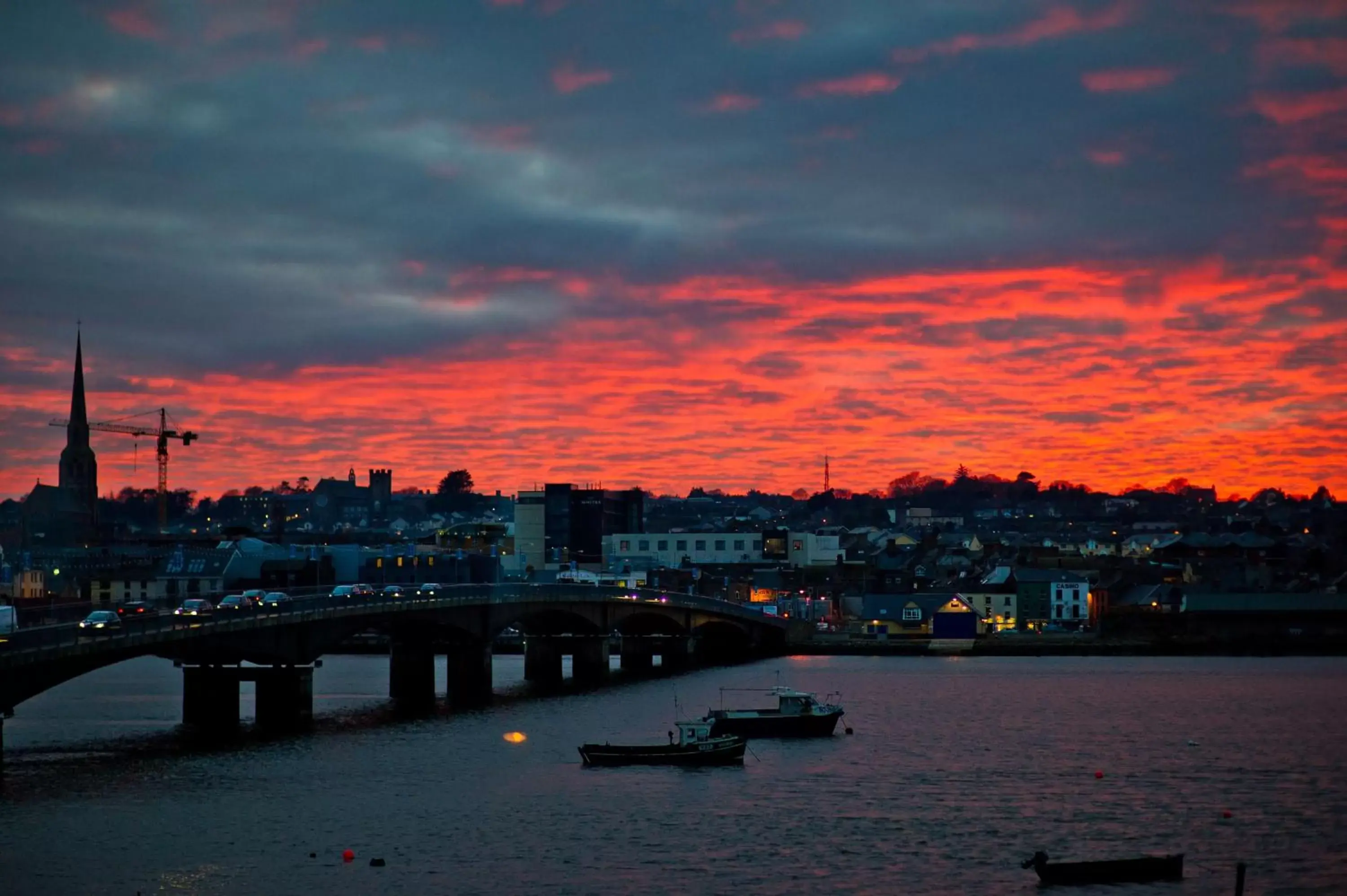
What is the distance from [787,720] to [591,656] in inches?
2467

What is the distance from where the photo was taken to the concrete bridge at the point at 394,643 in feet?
274

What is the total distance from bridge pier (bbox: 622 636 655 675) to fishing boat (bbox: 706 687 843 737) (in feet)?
244

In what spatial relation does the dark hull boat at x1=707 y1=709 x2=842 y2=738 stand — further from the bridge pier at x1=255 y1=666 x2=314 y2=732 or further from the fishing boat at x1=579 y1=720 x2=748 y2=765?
the bridge pier at x1=255 y1=666 x2=314 y2=732

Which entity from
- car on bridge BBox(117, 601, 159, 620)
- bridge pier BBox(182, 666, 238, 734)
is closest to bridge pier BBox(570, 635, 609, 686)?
car on bridge BBox(117, 601, 159, 620)

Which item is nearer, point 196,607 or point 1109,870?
point 1109,870

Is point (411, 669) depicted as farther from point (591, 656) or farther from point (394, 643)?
point (591, 656)

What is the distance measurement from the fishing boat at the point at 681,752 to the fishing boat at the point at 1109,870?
32.4 meters

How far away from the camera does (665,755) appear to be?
9106cm

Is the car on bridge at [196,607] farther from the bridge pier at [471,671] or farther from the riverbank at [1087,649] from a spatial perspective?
the riverbank at [1087,649]

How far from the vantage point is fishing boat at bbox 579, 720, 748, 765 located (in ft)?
297

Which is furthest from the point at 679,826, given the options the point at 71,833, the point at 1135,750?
the point at 1135,750

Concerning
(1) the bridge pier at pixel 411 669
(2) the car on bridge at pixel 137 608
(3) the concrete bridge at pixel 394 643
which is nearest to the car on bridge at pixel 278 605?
(3) the concrete bridge at pixel 394 643

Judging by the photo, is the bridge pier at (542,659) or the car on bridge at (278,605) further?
the bridge pier at (542,659)

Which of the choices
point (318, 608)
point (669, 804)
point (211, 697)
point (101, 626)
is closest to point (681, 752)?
point (669, 804)
